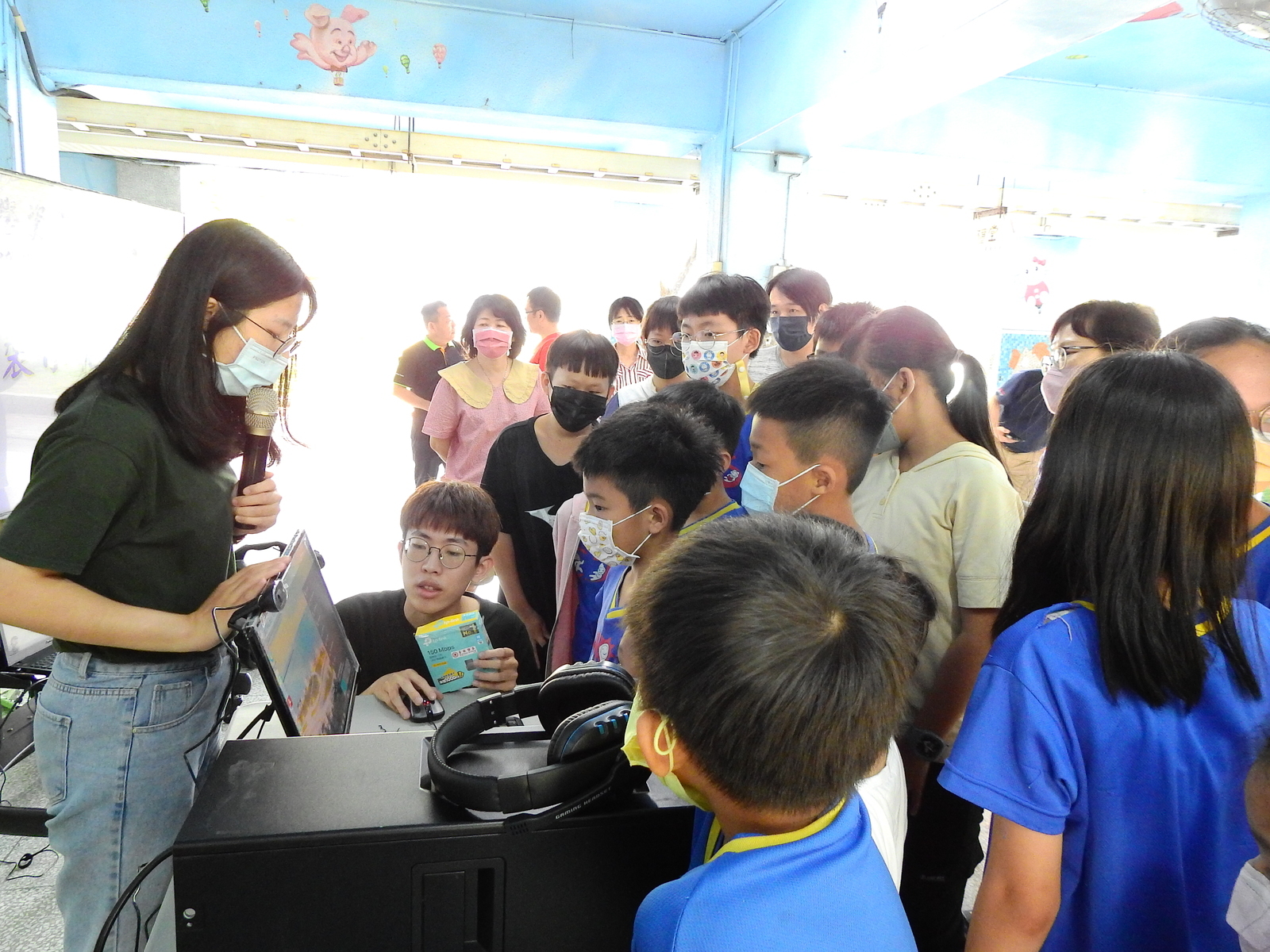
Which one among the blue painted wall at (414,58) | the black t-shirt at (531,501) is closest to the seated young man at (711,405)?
the black t-shirt at (531,501)

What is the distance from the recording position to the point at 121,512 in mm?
1159

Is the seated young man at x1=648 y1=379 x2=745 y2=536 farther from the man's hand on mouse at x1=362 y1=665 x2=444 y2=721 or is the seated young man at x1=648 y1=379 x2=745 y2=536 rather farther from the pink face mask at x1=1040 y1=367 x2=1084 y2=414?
the pink face mask at x1=1040 y1=367 x2=1084 y2=414

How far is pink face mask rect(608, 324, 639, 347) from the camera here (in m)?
4.17

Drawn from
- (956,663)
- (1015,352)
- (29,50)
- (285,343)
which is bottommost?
(956,663)

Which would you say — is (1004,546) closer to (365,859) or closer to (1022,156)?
(365,859)

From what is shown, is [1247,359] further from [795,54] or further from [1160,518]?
[795,54]

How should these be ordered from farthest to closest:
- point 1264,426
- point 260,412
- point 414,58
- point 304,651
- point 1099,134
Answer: point 1099,134, point 414,58, point 1264,426, point 260,412, point 304,651

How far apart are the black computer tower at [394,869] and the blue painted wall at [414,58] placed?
4127 millimetres

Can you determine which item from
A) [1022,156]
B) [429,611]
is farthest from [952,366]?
[1022,156]

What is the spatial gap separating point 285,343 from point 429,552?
622 mm

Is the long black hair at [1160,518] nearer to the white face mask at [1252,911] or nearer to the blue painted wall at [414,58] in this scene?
the white face mask at [1252,911]

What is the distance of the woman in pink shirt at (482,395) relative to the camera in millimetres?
3193

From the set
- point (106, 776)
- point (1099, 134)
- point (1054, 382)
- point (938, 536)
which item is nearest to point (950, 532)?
point (938, 536)

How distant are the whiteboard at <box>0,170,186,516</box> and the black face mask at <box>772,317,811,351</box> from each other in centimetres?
217
